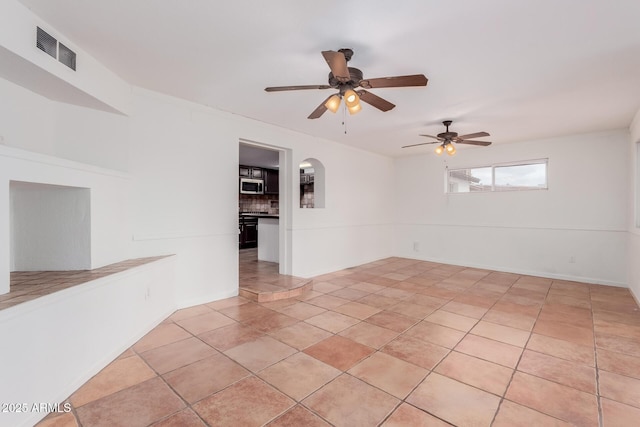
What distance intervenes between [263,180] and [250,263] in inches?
123

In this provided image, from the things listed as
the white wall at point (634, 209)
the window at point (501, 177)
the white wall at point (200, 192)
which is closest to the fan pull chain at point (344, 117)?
the white wall at point (200, 192)

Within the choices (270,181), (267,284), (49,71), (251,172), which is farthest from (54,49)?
(270,181)

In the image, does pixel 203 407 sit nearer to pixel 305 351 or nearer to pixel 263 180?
pixel 305 351

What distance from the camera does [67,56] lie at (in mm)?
2252

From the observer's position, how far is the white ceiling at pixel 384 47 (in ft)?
6.19

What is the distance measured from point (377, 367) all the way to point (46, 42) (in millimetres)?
3421

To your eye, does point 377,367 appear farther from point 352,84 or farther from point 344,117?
point 344,117

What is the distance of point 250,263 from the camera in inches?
232

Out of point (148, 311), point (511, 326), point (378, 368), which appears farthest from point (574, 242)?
point (148, 311)

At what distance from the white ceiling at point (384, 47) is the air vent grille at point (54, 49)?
96 mm

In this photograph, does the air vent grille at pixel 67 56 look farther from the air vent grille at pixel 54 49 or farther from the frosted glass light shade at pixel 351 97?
the frosted glass light shade at pixel 351 97

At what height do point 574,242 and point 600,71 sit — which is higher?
point 600,71

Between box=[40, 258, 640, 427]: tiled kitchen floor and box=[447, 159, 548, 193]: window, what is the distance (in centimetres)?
243

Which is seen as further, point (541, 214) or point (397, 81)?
point (541, 214)
